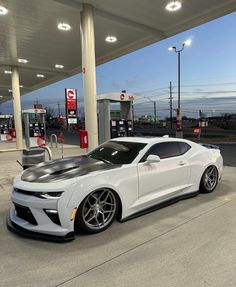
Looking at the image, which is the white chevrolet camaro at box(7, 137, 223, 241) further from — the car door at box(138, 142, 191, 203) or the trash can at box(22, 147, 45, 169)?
the trash can at box(22, 147, 45, 169)

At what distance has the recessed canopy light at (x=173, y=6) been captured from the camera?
7.51 metres

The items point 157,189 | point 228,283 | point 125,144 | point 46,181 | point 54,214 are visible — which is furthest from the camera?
point 125,144

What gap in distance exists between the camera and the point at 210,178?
5.47m

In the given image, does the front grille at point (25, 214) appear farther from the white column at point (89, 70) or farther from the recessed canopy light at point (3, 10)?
the recessed canopy light at point (3, 10)

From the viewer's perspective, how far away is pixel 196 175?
505 centimetres

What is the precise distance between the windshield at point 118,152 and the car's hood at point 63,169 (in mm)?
233

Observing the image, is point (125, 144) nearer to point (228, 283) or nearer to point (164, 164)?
point (164, 164)

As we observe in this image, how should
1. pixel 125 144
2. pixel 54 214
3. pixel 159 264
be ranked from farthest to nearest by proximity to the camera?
1. pixel 125 144
2. pixel 54 214
3. pixel 159 264

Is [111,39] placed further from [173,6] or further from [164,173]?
[164,173]

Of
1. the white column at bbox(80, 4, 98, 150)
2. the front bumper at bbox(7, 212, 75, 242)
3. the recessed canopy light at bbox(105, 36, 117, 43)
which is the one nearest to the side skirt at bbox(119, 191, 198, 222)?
the front bumper at bbox(7, 212, 75, 242)

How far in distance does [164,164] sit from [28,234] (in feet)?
8.03

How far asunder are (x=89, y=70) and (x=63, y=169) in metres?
5.15

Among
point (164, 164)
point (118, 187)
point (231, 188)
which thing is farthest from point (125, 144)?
point (231, 188)

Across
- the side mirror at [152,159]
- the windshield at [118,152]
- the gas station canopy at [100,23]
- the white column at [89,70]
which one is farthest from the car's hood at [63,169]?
the gas station canopy at [100,23]
